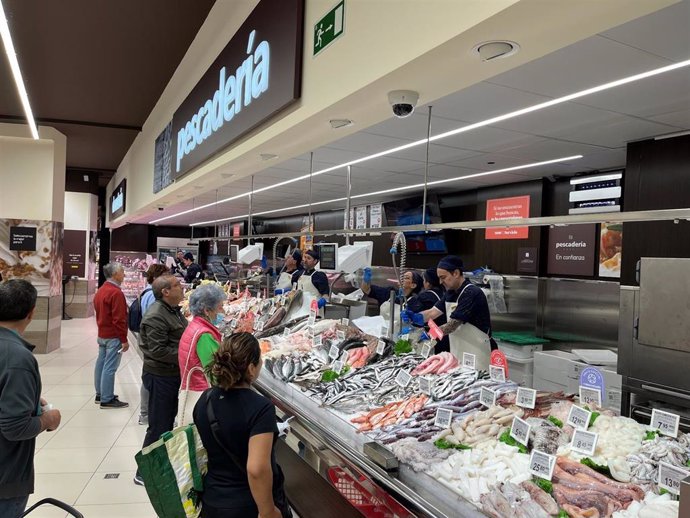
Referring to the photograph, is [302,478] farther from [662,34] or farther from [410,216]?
[410,216]

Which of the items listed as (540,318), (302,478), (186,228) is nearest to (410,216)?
(540,318)

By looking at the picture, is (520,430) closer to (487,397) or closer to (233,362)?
(487,397)

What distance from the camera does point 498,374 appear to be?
2.89 meters

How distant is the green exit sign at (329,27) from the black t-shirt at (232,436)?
191 centimetres

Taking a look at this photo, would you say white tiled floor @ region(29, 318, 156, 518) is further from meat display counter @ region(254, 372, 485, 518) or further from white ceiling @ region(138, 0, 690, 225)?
white ceiling @ region(138, 0, 690, 225)

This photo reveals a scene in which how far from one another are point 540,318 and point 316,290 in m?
3.58

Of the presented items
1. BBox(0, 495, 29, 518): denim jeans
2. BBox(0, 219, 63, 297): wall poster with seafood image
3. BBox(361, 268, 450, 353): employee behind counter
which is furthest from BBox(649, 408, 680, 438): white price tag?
BBox(0, 219, 63, 297): wall poster with seafood image

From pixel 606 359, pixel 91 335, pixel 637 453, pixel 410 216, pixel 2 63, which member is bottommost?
pixel 91 335

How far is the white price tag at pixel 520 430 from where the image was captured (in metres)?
2.23

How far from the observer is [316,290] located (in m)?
6.82

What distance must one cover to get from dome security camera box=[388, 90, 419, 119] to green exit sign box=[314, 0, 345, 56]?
44cm

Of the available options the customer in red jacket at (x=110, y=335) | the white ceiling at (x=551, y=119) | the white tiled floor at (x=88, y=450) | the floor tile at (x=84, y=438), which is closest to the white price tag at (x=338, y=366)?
the white tiled floor at (x=88, y=450)

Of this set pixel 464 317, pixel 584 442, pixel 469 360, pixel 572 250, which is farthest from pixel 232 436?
pixel 572 250

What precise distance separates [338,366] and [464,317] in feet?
4.42
